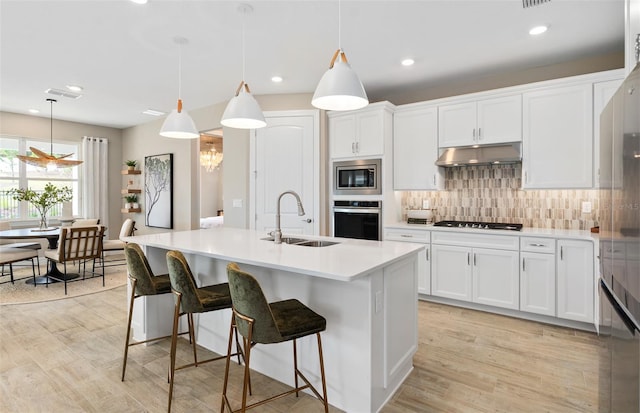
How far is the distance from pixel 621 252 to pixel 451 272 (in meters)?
2.60

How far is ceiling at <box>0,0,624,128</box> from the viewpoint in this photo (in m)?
2.75

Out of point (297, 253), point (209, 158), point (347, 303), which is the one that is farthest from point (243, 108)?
point (209, 158)

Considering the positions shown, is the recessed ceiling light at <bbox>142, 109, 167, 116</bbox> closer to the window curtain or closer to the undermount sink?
the window curtain

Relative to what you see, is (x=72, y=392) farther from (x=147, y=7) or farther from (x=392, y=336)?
(x=147, y=7)

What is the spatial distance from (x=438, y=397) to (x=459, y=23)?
9.64 feet

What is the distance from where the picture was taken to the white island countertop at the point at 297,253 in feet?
5.82

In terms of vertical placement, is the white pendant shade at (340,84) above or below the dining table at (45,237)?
above

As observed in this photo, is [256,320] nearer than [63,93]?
Yes

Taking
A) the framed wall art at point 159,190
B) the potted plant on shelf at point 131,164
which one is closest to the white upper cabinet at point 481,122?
the framed wall art at point 159,190

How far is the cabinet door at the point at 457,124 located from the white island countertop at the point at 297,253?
6.93 feet

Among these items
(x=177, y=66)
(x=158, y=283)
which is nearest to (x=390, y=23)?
(x=177, y=66)

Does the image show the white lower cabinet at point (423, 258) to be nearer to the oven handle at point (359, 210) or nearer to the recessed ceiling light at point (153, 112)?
the oven handle at point (359, 210)

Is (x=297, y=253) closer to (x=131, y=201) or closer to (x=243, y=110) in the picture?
(x=243, y=110)

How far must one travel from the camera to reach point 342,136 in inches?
182
